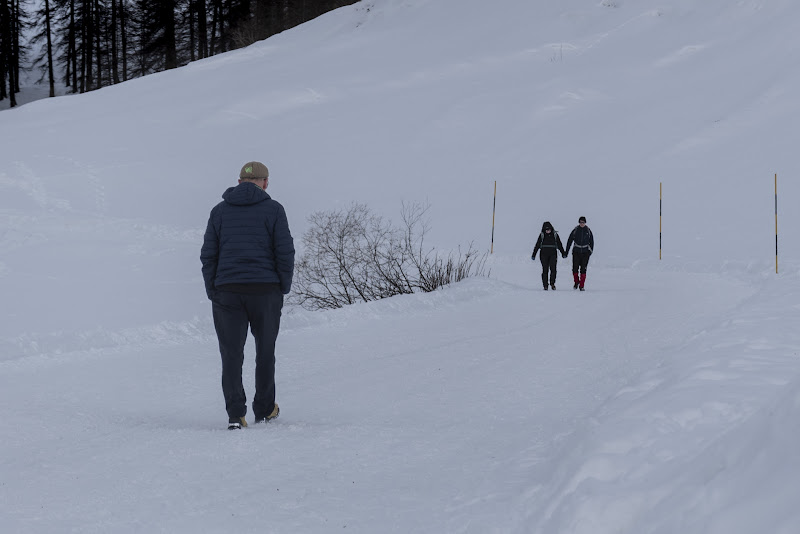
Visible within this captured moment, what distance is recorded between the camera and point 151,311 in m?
14.2

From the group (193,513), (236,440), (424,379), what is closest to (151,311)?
(424,379)

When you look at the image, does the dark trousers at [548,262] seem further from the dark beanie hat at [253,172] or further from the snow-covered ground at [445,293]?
the dark beanie hat at [253,172]

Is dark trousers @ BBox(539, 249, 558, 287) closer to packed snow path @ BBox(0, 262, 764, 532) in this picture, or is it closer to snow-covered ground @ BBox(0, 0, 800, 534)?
snow-covered ground @ BBox(0, 0, 800, 534)

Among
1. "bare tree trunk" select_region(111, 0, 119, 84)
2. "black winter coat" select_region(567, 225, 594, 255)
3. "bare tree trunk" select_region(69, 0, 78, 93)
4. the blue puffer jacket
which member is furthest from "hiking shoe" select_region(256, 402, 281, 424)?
"bare tree trunk" select_region(69, 0, 78, 93)

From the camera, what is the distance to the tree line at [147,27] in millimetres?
48062

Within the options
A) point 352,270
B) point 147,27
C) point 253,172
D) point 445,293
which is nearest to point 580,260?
point 445,293

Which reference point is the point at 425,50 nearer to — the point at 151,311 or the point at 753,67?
the point at 753,67

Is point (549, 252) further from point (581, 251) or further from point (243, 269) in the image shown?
point (243, 269)

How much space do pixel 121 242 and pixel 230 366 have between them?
15.7 meters

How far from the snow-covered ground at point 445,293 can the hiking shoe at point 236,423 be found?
117 mm

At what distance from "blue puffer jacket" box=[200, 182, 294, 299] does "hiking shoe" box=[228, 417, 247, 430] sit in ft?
2.93

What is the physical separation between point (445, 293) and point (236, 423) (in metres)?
7.95

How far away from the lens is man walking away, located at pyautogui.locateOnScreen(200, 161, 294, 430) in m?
5.63

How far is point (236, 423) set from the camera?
562 centimetres
